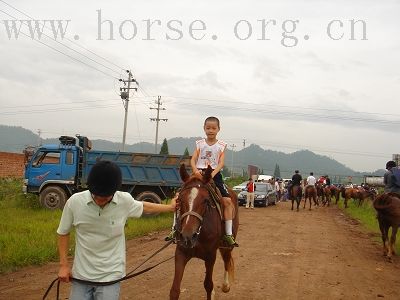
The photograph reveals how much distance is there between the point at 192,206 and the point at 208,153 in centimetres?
154

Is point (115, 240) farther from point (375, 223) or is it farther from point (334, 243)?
point (375, 223)

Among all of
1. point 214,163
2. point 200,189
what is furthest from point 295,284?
point 200,189

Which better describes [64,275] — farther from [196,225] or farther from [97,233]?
[196,225]

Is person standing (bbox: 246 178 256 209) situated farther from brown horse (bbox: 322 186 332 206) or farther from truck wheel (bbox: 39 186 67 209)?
truck wheel (bbox: 39 186 67 209)

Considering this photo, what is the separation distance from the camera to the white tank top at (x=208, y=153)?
253 inches

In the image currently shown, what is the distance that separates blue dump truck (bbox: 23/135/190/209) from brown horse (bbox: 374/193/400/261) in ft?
27.8

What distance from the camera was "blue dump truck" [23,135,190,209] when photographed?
57.9ft

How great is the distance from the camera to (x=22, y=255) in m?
9.19

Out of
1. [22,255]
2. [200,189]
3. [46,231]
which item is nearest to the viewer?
[200,189]

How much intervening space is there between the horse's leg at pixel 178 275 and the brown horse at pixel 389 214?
6.90 metres

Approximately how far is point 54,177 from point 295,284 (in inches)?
487

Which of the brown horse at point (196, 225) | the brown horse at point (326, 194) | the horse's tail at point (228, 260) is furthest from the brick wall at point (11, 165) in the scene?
the brown horse at point (196, 225)

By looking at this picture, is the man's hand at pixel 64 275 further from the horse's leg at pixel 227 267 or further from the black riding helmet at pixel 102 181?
the horse's leg at pixel 227 267

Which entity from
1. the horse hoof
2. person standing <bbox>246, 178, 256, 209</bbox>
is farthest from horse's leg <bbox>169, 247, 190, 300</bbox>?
person standing <bbox>246, 178, 256, 209</bbox>
